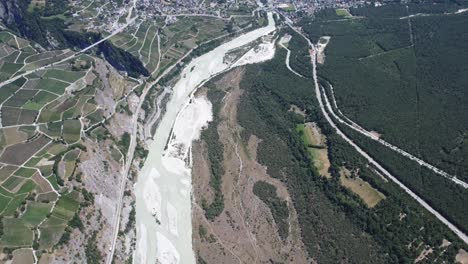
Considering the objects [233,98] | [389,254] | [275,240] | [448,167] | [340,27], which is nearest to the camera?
[389,254]

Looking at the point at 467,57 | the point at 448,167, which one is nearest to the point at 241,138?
the point at 448,167

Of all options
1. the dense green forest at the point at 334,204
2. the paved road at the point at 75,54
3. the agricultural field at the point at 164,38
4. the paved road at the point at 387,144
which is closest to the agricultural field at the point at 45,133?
the paved road at the point at 75,54

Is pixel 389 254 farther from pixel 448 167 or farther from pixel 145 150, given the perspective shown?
pixel 145 150

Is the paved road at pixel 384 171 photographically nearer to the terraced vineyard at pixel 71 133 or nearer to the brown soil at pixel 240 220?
the brown soil at pixel 240 220

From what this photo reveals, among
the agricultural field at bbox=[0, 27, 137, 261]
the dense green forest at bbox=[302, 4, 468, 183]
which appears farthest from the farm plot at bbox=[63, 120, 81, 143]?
the dense green forest at bbox=[302, 4, 468, 183]

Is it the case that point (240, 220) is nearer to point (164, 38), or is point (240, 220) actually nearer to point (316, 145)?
point (316, 145)

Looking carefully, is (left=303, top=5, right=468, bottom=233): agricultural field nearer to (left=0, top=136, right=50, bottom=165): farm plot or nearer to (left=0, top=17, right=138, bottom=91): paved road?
(left=0, top=17, right=138, bottom=91): paved road
